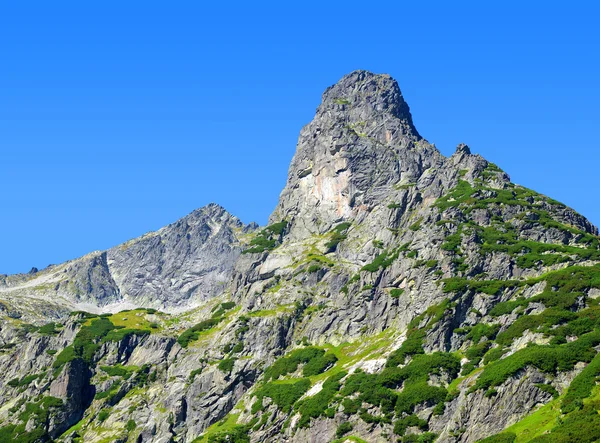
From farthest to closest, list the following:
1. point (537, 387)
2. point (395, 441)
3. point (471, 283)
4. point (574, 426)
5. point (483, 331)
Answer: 1. point (471, 283)
2. point (483, 331)
3. point (395, 441)
4. point (537, 387)
5. point (574, 426)

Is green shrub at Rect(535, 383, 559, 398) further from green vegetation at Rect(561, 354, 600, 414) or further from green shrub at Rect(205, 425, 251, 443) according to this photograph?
green shrub at Rect(205, 425, 251, 443)

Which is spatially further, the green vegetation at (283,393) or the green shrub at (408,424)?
the green vegetation at (283,393)

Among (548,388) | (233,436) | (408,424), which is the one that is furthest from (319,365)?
(548,388)

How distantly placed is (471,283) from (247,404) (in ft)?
206

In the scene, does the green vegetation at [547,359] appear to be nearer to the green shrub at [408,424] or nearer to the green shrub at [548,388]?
the green shrub at [548,388]

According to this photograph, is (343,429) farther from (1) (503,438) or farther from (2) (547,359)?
(2) (547,359)

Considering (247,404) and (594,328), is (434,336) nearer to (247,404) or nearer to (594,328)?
(594,328)

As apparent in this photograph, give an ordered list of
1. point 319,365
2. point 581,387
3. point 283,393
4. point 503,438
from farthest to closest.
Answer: point 319,365 → point 283,393 → point 581,387 → point 503,438

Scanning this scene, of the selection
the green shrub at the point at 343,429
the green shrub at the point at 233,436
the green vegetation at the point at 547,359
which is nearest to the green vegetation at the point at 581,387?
the green vegetation at the point at 547,359

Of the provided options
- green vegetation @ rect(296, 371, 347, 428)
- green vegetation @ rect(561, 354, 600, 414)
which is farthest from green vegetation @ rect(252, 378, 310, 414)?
green vegetation @ rect(561, 354, 600, 414)

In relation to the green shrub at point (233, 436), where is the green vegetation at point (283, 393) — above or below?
above

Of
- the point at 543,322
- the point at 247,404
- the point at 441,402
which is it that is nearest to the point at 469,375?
the point at 441,402

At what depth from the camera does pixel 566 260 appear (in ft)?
633

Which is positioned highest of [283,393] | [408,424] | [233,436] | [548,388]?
[283,393]
